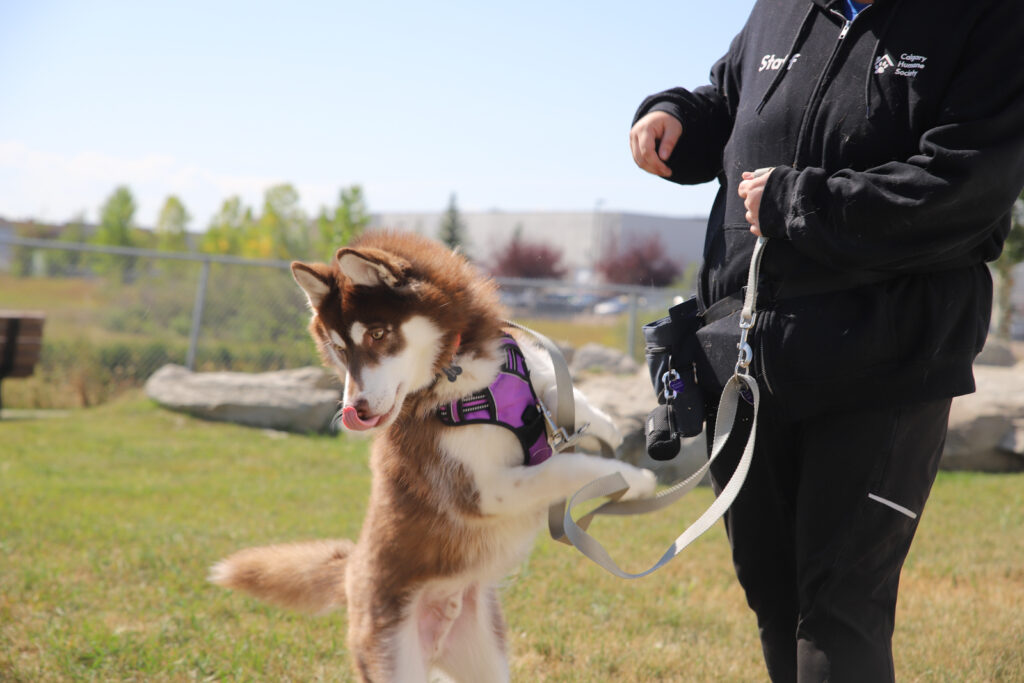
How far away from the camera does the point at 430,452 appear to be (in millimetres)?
2816

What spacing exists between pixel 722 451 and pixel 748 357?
1.31ft

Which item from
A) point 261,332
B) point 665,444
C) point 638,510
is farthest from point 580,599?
point 261,332

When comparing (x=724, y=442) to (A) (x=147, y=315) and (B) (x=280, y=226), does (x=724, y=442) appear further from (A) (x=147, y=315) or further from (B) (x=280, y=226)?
(B) (x=280, y=226)

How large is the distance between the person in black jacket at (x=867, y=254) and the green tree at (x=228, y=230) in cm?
2371

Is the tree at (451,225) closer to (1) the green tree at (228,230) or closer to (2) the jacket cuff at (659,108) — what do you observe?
(1) the green tree at (228,230)

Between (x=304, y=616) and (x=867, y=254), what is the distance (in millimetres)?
3375

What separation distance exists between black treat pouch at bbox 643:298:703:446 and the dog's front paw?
1.15ft

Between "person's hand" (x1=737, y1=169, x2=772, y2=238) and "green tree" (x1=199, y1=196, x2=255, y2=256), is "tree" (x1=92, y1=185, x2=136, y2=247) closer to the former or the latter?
"green tree" (x1=199, y1=196, x2=255, y2=256)

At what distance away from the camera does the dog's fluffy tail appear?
10.8 feet

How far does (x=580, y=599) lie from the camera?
455 cm


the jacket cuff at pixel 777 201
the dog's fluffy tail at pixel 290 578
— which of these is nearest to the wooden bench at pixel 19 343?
the dog's fluffy tail at pixel 290 578

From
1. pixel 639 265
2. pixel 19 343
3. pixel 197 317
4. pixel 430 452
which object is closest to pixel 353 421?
pixel 430 452

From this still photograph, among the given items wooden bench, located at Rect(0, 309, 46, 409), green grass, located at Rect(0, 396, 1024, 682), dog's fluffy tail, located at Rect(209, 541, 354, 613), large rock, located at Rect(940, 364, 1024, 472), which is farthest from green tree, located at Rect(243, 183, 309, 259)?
dog's fluffy tail, located at Rect(209, 541, 354, 613)

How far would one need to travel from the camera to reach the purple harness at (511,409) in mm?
2764
